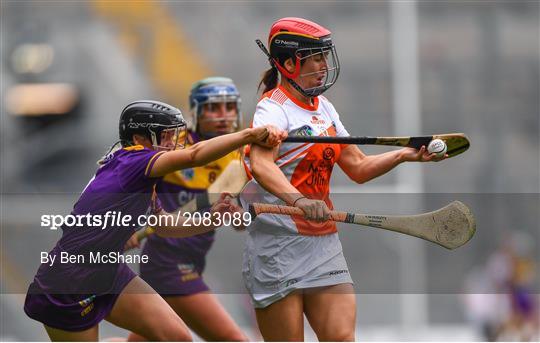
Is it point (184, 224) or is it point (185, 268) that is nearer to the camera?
point (184, 224)

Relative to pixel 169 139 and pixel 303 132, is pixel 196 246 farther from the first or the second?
pixel 303 132

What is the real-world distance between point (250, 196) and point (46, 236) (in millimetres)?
5311

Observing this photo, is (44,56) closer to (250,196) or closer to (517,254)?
(517,254)

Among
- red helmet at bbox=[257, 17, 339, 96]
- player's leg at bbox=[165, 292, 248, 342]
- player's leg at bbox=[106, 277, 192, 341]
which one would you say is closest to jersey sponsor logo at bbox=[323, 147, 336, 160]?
red helmet at bbox=[257, 17, 339, 96]

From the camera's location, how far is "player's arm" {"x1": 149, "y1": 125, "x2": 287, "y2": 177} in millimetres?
4502

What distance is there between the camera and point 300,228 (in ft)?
16.0

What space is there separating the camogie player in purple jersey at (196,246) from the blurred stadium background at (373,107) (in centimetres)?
408

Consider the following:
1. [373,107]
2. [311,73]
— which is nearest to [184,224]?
[311,73]

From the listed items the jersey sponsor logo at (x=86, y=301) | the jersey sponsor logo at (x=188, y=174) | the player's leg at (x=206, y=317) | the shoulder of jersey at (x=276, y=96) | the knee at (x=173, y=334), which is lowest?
the player's leg at (x=206, y=317)

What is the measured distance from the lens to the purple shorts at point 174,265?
6066 mm

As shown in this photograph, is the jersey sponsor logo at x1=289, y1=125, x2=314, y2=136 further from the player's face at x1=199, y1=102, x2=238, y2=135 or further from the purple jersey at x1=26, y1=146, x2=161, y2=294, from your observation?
the player's face at x1=199, y1=102, x2=238, y2=135

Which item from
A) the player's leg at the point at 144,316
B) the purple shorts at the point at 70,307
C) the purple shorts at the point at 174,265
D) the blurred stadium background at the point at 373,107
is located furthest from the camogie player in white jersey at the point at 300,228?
the blurred stadium background at the point at 373,107

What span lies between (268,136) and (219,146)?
18 centimetres

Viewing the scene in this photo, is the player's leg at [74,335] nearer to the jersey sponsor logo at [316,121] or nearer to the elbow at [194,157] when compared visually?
the elbow at [194,157]
